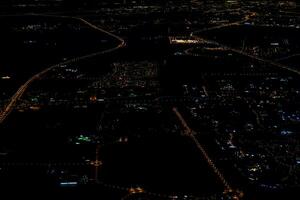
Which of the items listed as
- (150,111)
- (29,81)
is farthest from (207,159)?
(29,81)

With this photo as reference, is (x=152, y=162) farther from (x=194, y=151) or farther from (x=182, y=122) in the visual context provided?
(x=182, y=122)

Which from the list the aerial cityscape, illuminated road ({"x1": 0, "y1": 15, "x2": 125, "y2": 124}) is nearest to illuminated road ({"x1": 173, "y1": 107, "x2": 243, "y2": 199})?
the aerial cityscape

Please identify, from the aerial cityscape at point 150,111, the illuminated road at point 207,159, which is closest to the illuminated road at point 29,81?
the aerial cityscape at point 150,111

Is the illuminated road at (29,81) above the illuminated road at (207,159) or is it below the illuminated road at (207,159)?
above

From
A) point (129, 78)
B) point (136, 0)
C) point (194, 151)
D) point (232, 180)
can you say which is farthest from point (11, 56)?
point (136, 0)

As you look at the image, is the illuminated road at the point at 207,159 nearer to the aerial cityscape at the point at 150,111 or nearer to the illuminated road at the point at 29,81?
the aerial cityscape at the point at 150,111

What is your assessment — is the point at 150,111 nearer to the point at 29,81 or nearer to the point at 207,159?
the point at 207,159

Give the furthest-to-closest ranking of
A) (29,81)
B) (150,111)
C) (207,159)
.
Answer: (29,81) → (150,111) → (207,159)

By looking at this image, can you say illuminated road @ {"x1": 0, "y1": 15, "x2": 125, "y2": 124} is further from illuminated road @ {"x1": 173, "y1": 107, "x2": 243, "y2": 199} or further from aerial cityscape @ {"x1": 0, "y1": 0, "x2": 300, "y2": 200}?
illuminated road @ {"x1": 173, "y1": 107, "x2": 243, "y2": 199}
